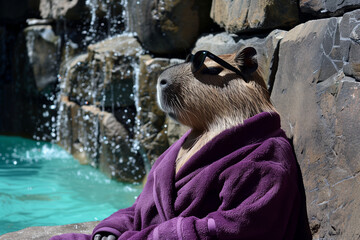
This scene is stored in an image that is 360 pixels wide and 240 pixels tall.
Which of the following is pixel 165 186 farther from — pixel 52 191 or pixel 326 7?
pixel 52 191

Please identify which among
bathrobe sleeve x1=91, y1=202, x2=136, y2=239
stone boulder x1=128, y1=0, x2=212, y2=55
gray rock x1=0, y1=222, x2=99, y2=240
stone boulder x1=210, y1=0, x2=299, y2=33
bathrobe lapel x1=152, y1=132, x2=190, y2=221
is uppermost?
stone boulder x1=210, y1=0, x2=299, y2=33

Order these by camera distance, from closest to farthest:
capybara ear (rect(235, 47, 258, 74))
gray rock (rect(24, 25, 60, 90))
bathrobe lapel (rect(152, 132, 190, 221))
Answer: bathrobe lapel (rect(152, 132, 190, 221)), capybara ear (rect(235, 47, 258, 74)), gray rock (rect(24, 25, 60, 90))

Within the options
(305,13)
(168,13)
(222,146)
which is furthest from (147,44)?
(222,146)

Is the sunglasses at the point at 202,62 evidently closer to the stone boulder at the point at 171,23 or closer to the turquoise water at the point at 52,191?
the stone boulder at the point at 171,23

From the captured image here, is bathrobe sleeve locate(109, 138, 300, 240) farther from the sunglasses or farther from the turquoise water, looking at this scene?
the turquoise water

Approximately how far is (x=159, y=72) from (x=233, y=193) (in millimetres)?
2711

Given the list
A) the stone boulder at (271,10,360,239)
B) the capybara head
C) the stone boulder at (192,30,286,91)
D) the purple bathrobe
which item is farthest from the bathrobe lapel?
the stone boulder at (192,30,286,91)

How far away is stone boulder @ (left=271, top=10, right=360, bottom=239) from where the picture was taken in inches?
64.6

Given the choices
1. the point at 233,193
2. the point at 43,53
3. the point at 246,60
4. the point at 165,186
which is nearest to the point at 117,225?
the point at 165,186

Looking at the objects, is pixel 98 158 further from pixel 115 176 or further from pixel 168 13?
pixel 168 13

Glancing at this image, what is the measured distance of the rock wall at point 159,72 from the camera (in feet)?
5.68

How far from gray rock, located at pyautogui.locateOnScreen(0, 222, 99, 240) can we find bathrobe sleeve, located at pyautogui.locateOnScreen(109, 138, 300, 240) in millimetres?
990

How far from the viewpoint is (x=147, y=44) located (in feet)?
14.6

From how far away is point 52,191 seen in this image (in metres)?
4.74
